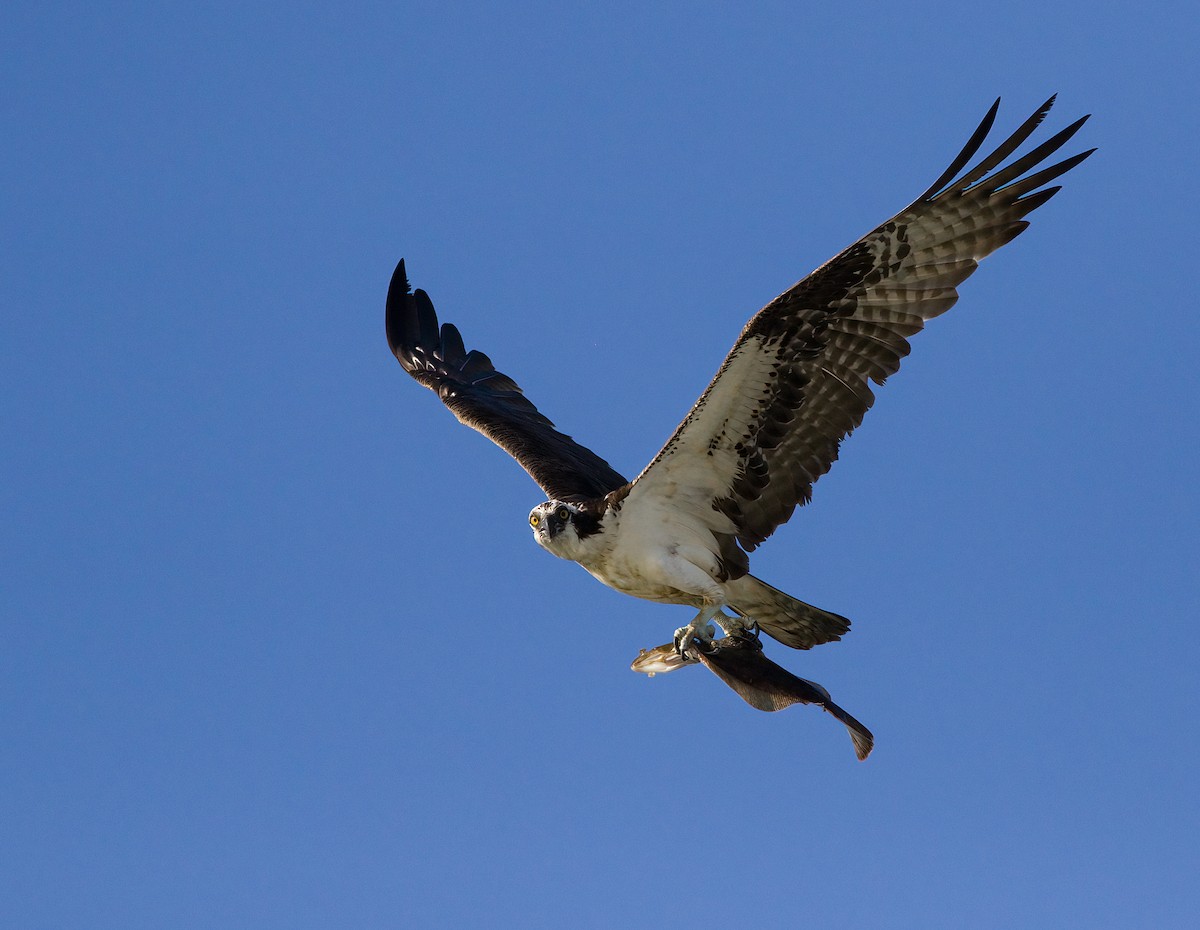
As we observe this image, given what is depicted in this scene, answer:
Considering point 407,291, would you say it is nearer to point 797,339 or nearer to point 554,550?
point 554,550

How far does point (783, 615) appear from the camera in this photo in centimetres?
888

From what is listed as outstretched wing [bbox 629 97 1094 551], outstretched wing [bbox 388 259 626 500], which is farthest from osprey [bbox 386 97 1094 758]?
outstretched wing [bbox 388 259 626 500]

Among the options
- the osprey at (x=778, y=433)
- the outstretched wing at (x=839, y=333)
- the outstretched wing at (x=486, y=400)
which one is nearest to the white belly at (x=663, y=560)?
the osprey at (x=778, y=433)

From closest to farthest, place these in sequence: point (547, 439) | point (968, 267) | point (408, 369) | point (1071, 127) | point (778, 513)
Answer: point (1071, 127)
point (968, 267)
point (778, 513)
point (547, 439)
point (408, 369)

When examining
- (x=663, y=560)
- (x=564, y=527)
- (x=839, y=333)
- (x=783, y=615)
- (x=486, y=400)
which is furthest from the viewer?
(x=486, y=400)

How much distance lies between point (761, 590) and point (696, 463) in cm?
91

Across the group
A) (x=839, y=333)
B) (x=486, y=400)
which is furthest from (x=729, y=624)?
(x=486, y=400)

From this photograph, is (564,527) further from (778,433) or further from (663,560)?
(778,433)

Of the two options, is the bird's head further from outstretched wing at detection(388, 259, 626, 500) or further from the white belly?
outstretched wing at detection(388, 259, 626, 500)

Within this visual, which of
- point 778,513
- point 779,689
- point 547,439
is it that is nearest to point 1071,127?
point 778,513

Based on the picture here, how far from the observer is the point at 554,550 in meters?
8.81

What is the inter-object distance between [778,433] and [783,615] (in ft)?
3.96

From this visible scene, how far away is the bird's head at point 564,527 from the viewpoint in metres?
8.73

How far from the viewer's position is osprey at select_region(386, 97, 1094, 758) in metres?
7.91
